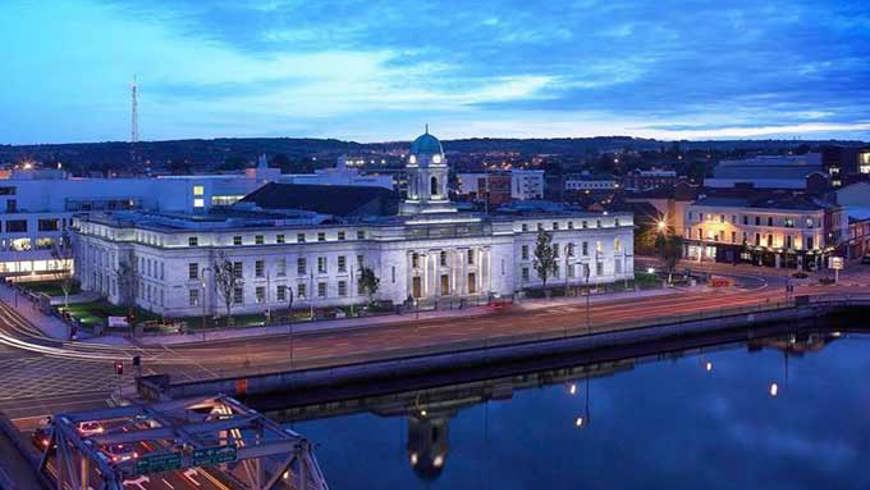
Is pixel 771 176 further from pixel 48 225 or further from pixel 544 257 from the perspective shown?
pixel 48 225

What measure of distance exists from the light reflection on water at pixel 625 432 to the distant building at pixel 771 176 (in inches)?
2960

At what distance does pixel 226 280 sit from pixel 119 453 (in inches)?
1613

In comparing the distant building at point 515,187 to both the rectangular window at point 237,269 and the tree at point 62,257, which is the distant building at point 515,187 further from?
the rectangular window at point 237,269

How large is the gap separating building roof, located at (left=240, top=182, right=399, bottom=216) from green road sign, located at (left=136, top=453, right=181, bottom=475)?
2470 inches

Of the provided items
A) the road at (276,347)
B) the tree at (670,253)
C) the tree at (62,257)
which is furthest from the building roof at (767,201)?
the tree at (62,257)

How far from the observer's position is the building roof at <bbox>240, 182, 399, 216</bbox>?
9644 cm

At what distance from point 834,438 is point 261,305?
45000 millimetres

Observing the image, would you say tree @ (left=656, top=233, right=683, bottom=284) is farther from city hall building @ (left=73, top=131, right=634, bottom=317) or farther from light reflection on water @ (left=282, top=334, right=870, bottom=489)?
light reflection on water @ (left=282, top=334, right=870, bottom=489)

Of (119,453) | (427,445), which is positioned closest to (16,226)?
(427,445)

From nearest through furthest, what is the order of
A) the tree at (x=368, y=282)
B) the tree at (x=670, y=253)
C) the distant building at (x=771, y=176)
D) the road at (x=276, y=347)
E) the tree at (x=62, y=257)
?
the road at (x=276, y=347), the tree at (x=368, y=282), the tree at (x=670, y=253), the tree at (x=62, y=257), the distant building at (x=771, y=176)

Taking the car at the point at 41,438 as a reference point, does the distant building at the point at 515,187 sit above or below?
above

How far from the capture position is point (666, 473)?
155 feet

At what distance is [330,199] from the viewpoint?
4001 inches

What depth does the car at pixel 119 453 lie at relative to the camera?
110 feet
